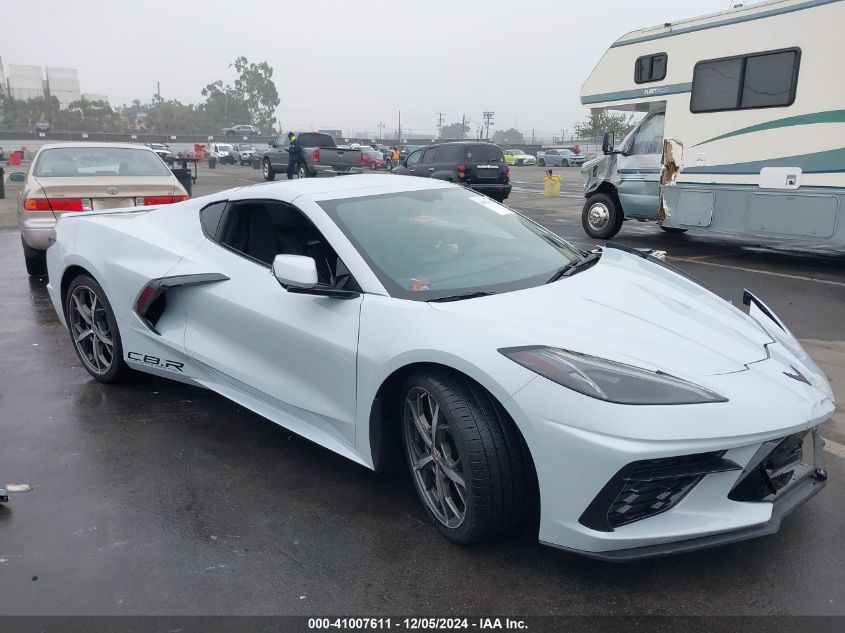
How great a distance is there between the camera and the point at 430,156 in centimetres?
1897

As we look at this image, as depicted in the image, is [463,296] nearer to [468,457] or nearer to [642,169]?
[468,457]

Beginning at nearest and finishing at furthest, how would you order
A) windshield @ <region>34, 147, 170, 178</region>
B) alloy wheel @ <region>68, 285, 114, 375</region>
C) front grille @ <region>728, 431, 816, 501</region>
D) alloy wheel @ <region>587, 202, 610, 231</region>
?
1. front grille @ <region>728, 431, 816, 501</region>
2. alloy wheel @ <region>68, 285, 114, 375</region>
3. windshield @ <region>34, 147, 170, 178</region>
4. alloy wheel @ <region>587, 202, 610, 231</region>

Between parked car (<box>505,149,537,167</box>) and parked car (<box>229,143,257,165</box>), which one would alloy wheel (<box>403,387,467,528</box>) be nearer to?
parked car (<box>229,143,257,165</box>)

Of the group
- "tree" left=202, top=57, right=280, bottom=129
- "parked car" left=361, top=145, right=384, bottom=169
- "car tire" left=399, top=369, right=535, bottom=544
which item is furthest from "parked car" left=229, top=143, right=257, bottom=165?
"tree" left=202, top=57, right=280, bottom=129

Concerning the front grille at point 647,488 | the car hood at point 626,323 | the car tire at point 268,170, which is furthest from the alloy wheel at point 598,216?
the car tire at point 268,170

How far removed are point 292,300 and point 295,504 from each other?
37.0 inches

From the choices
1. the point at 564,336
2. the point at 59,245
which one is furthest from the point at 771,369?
the point at 59,245

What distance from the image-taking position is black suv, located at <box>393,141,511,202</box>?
17.9m

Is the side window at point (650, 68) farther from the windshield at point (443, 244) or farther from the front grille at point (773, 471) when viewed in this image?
the front grille at point (773, 471)

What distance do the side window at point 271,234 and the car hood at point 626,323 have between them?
0.85 m

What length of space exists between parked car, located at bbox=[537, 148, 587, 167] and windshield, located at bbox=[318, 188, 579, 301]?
47.2 metres

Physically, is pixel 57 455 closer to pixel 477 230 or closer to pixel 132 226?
pixel 132 226

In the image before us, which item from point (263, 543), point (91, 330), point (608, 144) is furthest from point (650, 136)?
point (263, 543)

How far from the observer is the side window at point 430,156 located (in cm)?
1883
